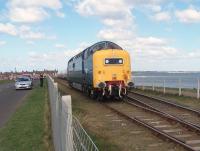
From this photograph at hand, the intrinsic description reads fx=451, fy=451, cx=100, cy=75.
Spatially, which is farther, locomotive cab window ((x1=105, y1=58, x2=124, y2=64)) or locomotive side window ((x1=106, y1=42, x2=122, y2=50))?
locomotive side window ((x1=106, y1=42, x2=122, y2=50))

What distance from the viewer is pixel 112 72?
27.0 m

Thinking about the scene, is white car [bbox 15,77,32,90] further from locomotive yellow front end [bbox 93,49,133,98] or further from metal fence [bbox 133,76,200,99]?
locomotive yellow front end [bbox 93,49,133,98]

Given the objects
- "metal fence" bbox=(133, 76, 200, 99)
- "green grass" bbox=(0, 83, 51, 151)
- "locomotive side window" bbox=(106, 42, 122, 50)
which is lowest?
"green grass" bbox=(0, 83, 51, 151)

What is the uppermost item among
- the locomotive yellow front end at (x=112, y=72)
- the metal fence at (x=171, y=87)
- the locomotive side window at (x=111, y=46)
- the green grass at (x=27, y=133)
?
the locomotive side window at (x=111, y=46)

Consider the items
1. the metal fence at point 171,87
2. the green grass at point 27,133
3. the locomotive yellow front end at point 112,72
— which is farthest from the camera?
the metal fence at point 171,87

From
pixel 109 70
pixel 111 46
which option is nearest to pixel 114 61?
pixel 109 70

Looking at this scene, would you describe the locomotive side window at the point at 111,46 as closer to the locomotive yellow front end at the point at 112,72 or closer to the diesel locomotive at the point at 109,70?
the diesel locomotive at the point at 109,70

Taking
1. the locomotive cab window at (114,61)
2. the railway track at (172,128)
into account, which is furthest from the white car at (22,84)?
the railway track at (172,128)

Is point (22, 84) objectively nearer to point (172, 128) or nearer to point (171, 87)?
point (171, 87)

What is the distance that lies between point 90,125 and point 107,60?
1010 centimetres

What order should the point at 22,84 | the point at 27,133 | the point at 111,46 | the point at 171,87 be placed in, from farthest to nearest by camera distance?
1. the point at 22,84
2. the point at 171,87
3. the point at 111,46
4. the point at 27,133

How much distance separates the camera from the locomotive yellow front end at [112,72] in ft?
87.3

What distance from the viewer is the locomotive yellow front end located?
1048 inches

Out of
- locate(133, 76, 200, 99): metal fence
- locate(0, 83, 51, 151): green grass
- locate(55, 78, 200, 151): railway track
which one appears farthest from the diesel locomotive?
locate(0, 83, 51, 151): green grass
